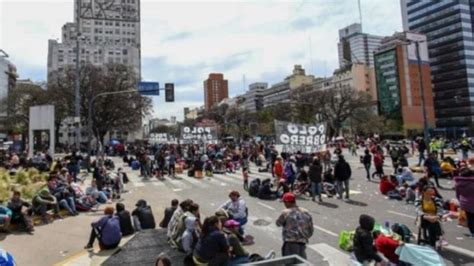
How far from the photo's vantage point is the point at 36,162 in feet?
81.3

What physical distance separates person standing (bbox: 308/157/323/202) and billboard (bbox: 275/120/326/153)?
139 inches

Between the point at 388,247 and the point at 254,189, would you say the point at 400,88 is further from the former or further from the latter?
the point at 388,247

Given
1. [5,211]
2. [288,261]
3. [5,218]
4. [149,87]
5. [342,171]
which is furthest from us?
[149,87]

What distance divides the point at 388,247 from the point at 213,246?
3028 mm

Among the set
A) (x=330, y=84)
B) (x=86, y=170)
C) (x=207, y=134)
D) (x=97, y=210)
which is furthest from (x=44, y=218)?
(x=330, y=84)

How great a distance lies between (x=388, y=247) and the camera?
6875 millimetres

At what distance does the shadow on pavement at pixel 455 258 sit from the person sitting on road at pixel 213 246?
4.50m

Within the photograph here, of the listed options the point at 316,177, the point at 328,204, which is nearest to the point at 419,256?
the point at 328,204

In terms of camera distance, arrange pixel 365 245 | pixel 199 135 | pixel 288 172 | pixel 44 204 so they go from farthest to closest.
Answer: pixel 199 135, pixel 288 172, pixel 44 204, pixel 365 245

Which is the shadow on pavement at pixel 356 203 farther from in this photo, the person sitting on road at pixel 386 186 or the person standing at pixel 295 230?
the person standing at pixel 295 230

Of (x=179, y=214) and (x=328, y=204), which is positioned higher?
(x=179, y=214)

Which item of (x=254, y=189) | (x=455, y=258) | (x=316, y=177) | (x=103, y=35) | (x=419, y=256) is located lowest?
(x=455, y=258)

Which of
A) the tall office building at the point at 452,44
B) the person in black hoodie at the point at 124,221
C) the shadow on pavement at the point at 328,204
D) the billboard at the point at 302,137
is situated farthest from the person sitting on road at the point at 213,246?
the tall office building at the point at 452,44

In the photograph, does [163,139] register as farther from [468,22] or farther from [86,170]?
[468,22]
